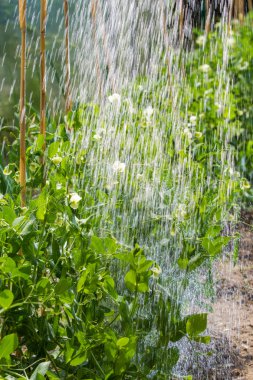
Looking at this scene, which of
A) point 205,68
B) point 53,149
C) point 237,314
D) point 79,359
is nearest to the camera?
point 79,359

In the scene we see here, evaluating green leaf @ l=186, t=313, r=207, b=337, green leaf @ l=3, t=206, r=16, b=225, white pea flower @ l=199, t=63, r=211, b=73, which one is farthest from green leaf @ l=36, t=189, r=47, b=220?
white pea flower @ l=199, t=63, r=211, b=73

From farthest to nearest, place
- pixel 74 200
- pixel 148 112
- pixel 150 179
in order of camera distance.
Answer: pixel 148 112 → pixel 150 179 → pixel 74 200

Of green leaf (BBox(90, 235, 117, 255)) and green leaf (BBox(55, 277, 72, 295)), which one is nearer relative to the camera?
green leaf (BBox(55, 277, 72, 295))

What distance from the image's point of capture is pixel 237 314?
2.45 meters

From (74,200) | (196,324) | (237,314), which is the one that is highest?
(74,200)

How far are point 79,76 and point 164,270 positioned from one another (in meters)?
1.94

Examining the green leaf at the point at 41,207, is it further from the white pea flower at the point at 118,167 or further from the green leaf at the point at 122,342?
the white pea flower at the point at 118,167

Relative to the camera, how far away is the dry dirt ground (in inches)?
84.1

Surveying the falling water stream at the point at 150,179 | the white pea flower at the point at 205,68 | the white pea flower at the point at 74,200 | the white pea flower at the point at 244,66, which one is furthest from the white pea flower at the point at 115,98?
the white pea flower at the point at 244,66

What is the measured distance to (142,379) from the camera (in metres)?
1.53

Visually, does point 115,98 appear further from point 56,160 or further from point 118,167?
point 56,160

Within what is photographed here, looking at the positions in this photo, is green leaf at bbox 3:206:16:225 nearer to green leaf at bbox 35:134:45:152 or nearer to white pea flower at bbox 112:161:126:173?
green leaf at bbox 35:134:45:152

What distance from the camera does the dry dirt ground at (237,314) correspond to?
7.01ft

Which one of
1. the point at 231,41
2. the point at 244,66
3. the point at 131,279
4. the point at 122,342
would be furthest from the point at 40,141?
the point at 231,41
